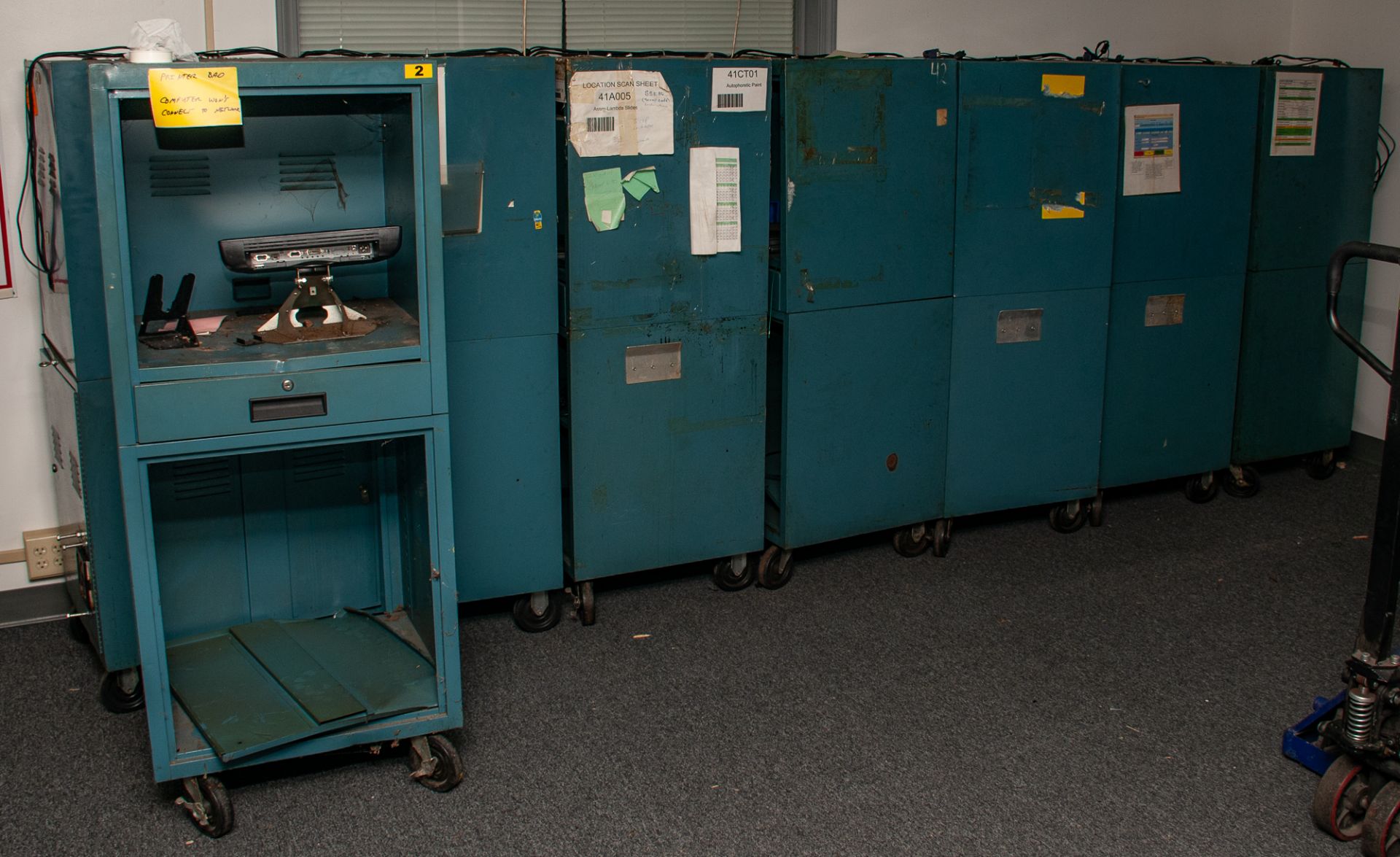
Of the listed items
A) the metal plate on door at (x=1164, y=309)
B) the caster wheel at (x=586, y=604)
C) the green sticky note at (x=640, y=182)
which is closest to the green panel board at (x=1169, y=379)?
the metal plate on door at (x=1164, y=309)

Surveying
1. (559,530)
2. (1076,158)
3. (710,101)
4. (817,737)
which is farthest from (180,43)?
(1076,158)

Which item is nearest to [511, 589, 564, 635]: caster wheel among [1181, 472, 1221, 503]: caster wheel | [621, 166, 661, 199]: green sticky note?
[621, 166, 661, 199]: green sticky note

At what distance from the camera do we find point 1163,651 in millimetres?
3098

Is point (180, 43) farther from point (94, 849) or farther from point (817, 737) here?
point (817, 737)

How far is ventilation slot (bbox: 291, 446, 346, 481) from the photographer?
2.74 metres

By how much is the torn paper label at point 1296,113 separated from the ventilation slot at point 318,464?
9.81 feet

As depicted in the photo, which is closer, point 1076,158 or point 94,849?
point 94,849

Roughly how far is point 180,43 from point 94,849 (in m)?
1.49

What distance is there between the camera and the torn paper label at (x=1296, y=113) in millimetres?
3871

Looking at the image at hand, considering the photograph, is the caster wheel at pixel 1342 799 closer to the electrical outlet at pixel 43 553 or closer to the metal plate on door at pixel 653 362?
the metal plate on door at pixel 653 362

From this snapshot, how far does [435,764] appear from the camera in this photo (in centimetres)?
252

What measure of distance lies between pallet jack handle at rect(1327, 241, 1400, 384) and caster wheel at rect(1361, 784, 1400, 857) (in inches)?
29.9

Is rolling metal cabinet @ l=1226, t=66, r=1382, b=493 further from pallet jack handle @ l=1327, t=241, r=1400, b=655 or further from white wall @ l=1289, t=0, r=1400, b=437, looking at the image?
pallet jack handle @ l=1327, t=241, r=1400, b=655

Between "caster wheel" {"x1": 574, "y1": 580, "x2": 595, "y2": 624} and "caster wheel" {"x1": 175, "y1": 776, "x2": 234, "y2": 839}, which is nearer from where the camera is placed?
"caster wheel" {"x1": 175, "y1": 776, "x2": 234, "y2": 839}
